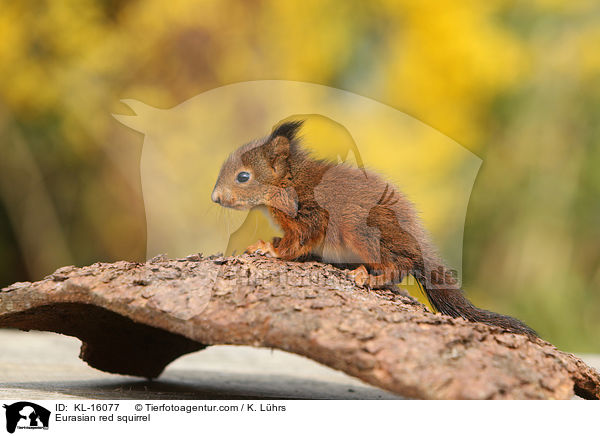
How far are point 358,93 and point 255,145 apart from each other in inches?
14.1

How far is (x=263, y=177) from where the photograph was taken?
5.72 feet

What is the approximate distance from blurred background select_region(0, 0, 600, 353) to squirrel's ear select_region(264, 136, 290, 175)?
0.29 metres

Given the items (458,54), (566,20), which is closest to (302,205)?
(458,54)

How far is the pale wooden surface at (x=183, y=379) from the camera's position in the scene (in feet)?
5.23

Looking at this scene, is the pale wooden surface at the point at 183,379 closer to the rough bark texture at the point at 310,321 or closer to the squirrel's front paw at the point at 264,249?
the rough bark texture at the point at 310,321

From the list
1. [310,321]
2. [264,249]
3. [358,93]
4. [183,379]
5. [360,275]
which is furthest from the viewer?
[183,379]

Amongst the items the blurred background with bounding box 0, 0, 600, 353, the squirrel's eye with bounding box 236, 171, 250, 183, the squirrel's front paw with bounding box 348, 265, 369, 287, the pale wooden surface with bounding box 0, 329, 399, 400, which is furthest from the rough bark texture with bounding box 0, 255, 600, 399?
the blurred background with bounding box 0, 0, 600, 353

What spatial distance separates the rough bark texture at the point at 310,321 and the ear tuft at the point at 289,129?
38 cm

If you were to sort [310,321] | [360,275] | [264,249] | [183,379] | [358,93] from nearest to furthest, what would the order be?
1. [310,321]
2. [360,275]
3. [264,249]
4. [358,93]
5. [183,379]

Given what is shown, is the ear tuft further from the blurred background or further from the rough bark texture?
the rough bark texture

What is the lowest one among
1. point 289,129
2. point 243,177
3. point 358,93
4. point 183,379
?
point 183,379
